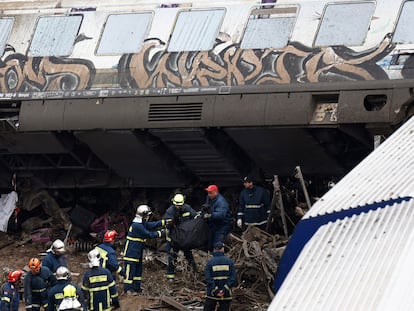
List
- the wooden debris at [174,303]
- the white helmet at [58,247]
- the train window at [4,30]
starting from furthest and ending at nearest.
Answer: the train window at [4,30], the white helmet at [58,247], the wooden debris at [174,303]

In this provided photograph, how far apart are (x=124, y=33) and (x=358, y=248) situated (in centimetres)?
1032

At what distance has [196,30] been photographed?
18.7m

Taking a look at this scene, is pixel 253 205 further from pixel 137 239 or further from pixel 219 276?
pixel 219 276

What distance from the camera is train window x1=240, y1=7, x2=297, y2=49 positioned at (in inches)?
706

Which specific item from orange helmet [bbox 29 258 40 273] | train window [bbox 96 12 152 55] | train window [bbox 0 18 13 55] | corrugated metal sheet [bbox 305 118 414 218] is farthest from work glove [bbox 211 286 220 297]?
train window [bbox 0 18 13 55]

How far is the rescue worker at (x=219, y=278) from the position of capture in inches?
568

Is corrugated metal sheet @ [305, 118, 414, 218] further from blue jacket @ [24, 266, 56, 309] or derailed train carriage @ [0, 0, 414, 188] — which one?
blue jacket @ [24, 266, 56, 309]

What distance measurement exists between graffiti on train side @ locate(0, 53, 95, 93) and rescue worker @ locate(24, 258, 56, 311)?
15.3 feet

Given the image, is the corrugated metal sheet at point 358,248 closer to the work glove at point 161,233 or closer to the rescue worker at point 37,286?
the rescue worker at point 37,286

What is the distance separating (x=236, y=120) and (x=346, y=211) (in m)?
6.96

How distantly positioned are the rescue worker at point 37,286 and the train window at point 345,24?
5.72 m

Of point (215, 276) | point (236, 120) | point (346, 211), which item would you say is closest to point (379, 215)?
point (346, 211)

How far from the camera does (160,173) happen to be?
62.9ft

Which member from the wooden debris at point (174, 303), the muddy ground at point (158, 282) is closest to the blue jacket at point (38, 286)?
the muddy ground at point (158, 282)
